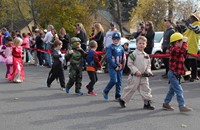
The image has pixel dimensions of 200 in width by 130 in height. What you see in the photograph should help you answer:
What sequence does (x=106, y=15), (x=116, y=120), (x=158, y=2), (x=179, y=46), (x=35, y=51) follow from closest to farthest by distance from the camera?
(x=116, y=120), (x=179, y=46), (x=35, y=51), (x=158, y=2), (x=106, y=15)

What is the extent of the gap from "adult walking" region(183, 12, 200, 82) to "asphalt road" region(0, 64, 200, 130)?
1624 millimetres

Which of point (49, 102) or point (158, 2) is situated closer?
point (49, 102)

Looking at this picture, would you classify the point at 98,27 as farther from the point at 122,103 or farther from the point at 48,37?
the point at 122,103

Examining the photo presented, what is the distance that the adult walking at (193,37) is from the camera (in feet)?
39.5

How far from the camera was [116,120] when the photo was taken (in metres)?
7.55

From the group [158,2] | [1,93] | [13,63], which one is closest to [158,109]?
[1,93]

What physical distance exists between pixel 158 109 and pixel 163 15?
34.3m

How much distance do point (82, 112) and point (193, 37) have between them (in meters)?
5.83

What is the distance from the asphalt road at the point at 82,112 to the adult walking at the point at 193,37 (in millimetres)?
1624

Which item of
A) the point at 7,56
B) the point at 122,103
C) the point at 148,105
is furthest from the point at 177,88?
the point at 7,56

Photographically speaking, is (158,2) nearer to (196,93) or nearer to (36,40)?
(36,40)

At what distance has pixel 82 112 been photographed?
27.1 feet

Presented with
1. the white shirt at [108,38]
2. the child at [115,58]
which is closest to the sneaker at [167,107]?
the child at [115,58]

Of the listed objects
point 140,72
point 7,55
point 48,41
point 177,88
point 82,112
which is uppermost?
point 48,41
